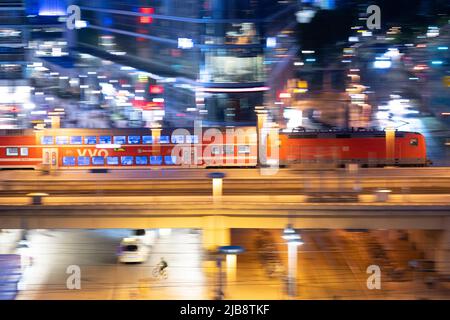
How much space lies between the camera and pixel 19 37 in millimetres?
28625

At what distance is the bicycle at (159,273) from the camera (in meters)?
5.05

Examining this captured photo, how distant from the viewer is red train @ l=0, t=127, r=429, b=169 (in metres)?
12.2

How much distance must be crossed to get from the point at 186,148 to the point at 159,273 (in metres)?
7.32

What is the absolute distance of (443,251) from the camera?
574 cm

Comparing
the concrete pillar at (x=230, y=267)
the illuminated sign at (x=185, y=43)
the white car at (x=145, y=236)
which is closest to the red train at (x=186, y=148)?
the white car at (x=145, y=236)

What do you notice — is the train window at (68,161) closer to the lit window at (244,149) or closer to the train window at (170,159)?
the train window at (170,159)

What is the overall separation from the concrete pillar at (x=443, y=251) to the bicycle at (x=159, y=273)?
7.97 feet

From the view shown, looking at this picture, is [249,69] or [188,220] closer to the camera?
[188,220]

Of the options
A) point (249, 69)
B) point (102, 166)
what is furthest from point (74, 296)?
point (249, 69)

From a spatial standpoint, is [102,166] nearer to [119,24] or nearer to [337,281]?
[337,281]

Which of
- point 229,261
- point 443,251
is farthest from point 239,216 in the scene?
point 443,251

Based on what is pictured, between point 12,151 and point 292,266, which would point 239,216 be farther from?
point 12,151

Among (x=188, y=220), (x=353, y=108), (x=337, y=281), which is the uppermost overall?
(x=353, y=108)

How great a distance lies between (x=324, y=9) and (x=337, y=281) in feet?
75.8
